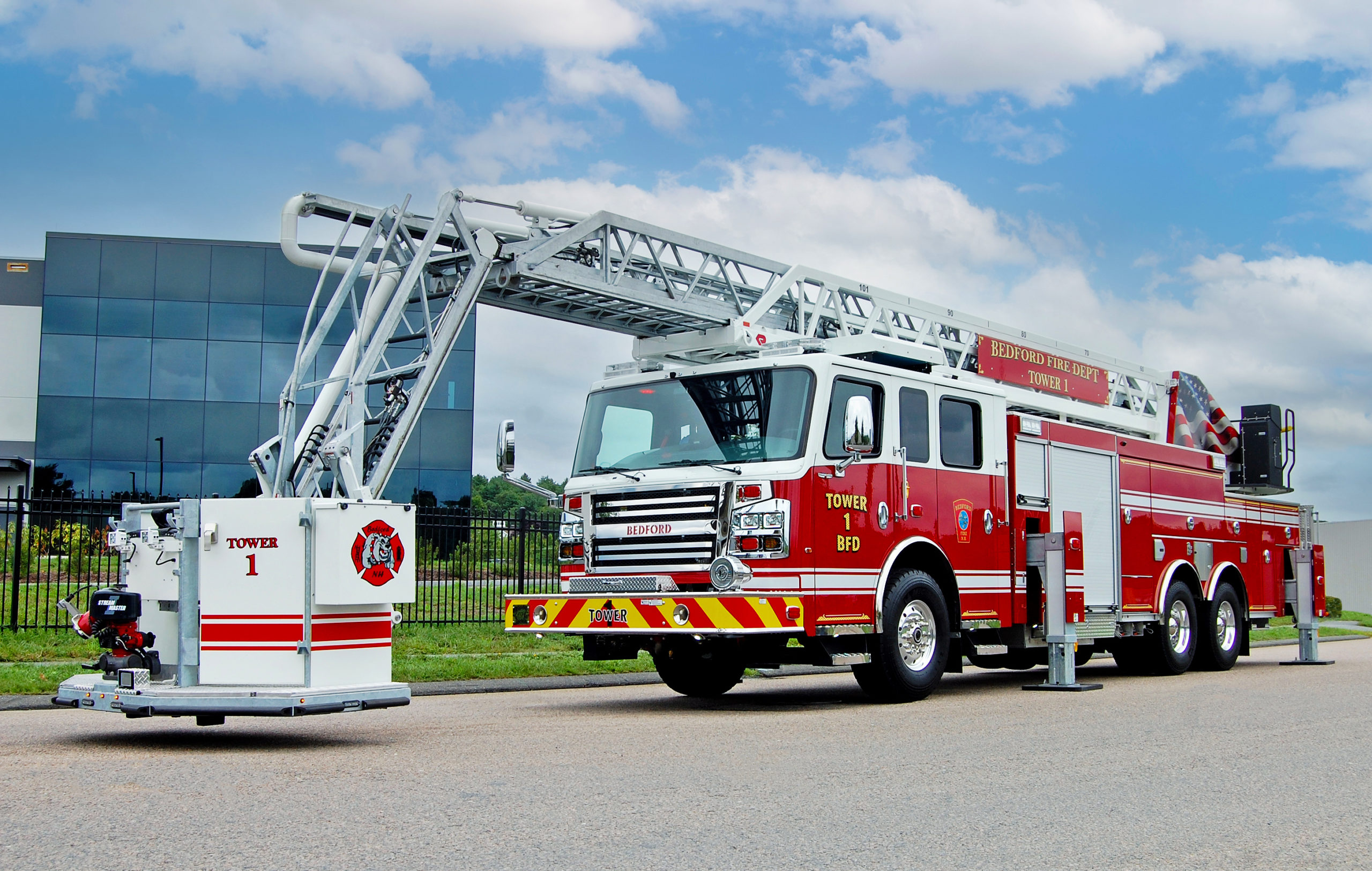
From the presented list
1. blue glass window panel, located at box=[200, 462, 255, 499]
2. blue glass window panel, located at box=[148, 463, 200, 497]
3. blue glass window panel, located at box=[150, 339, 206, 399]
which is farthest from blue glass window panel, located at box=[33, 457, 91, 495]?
blue glass window panel, located at box=[200, 462, 255, 499]

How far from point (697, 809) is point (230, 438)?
37315mm

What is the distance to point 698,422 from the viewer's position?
10.8 metres

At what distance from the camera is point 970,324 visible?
1455 cm

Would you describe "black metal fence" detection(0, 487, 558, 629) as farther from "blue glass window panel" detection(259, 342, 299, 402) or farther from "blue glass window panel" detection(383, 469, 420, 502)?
"blue glass window panel" detection(259, 342, 299, 402)

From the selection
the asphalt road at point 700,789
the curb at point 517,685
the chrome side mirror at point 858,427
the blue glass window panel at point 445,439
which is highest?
the blue glass window panel at point 445,439

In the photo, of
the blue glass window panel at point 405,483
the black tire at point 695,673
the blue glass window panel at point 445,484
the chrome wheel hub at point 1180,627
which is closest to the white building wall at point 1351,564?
the blue glass window panel at point 445,484

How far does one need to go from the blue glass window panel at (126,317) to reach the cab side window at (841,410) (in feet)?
113

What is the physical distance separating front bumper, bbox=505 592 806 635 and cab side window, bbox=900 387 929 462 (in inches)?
76.9

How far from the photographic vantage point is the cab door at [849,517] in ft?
33.3

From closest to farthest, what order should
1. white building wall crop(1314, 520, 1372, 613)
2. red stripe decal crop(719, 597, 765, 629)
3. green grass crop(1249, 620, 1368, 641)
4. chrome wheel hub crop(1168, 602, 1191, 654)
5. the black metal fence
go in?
red stripe decal crop(719, 597, 765, 629)
chrome wheel hub crop(1168, 602, 1191, 654)
the black metal fence
green grass crop(1249, 620, 1368, 641)
white building wall crop(1314, 520, 1372, 613)

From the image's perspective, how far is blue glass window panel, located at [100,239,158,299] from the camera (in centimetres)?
4003

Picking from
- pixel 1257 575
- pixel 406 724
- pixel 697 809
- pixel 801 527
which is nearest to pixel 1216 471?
pixel 1257 575

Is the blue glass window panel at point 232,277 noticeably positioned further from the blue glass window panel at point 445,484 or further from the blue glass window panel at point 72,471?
the blue glass window panel at point 445,484

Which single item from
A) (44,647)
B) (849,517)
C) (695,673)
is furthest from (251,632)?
(44,647)
